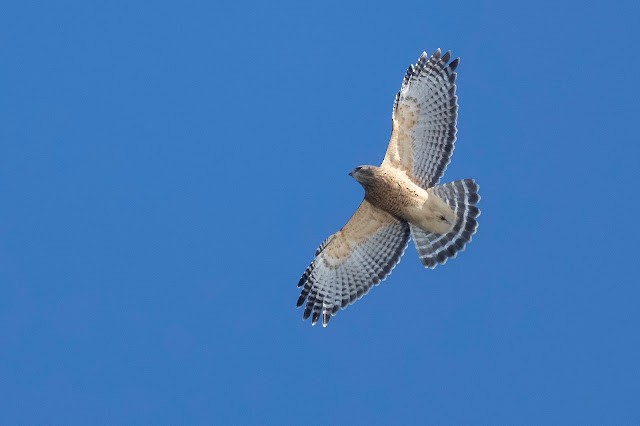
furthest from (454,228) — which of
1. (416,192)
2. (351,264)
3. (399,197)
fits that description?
(351,264)

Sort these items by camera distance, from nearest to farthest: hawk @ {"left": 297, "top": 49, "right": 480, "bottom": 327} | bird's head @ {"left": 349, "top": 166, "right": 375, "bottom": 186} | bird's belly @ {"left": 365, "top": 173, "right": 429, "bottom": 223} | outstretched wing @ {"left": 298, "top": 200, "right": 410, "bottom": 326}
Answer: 1. bird's head @ {"left": 349, "top": 166, "right": 375, "bottom": 186}
2. bird's belly @ {"left": 365, "top": 173, "right": 429, "bottom": 223}
3. hawk @ {"left": 297, "top": 49, "right": 480, "bottom": 327}
4. outstretched wing @ {"left": 298, "top": 200, "right": 410, "bottom": 326}

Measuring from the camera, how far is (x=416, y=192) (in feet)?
42.8

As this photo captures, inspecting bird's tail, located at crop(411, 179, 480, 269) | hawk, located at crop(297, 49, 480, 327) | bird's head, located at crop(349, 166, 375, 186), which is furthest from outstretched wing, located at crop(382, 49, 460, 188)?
bird's head, located at crop(349, 166, 375, 186)

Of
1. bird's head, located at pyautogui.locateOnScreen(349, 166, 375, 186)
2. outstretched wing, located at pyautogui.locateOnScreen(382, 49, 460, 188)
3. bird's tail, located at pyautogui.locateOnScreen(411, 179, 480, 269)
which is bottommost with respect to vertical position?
bird's tail, located at pyautogui.locateOnScreen(411, 179, 480, 269)

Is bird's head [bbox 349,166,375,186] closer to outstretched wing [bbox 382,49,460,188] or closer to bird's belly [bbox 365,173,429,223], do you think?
bird's belly [bbox 365,173,429,223]

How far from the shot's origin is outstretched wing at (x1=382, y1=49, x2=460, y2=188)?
13047 mm

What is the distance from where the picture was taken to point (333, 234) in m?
13.3

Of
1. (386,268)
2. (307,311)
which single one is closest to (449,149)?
(386,268)

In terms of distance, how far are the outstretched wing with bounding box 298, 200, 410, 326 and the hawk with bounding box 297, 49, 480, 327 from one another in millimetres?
11

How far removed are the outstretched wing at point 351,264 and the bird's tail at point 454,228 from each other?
0.28 meters

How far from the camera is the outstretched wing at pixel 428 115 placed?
42.8 ft

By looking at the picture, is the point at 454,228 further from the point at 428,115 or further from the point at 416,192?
the point at 428,115

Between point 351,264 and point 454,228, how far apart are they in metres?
1.16

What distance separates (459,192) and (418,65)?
1.37 metres
